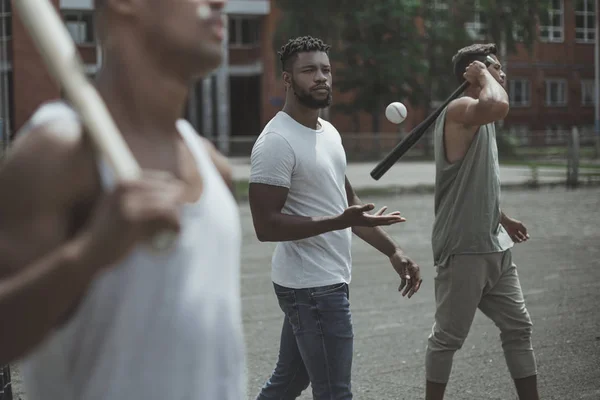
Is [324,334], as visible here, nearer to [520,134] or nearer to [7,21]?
[7,21]

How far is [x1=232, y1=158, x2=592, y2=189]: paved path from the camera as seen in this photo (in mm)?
26047

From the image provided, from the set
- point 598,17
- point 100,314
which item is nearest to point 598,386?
point 100,314

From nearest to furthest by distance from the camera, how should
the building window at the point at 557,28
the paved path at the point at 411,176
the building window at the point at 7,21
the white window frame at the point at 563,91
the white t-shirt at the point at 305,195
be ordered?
the white t-shirt at the point at 305,195
the building window at the point at 7,21
the paved path at the point at 411,176
the building window at the point at 557,28
the white window frame at the point at 563,91

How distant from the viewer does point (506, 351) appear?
5.38 m

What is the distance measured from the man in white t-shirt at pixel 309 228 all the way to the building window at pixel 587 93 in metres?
62.6

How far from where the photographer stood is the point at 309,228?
166 inches

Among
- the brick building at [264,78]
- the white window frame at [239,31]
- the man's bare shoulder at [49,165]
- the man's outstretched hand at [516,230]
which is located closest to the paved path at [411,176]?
the brick building at [264,78]

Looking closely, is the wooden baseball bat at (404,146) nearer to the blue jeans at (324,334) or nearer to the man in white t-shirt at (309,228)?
the man in white t-shirt at (309,228)

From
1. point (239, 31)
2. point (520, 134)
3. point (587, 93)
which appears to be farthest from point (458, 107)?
point (587, 93)

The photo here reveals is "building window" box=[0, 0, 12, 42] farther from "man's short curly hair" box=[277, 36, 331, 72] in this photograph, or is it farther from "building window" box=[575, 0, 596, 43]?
"building window" box=[575, 0, 596, 43]

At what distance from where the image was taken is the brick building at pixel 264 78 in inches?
1907

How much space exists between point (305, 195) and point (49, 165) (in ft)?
8.86

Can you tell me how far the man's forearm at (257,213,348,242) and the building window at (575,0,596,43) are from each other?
6334cm

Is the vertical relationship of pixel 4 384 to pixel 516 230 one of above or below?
below
